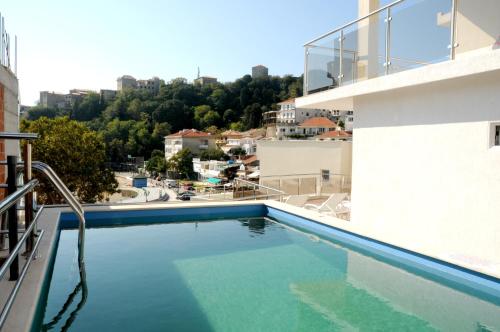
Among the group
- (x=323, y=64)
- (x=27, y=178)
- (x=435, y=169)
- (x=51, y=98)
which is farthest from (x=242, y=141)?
(x=51, y=98)

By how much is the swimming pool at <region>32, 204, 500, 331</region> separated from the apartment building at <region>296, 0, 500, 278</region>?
53cm

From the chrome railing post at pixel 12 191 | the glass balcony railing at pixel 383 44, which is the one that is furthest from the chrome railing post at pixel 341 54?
the chrome railing post at pixel 12 191

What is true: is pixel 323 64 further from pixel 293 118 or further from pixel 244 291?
pixel 293 118

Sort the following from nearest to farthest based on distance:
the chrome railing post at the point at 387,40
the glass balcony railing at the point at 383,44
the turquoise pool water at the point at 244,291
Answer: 1. the turquoise pool water at the point at 244,291
2. the glass balcony railing at the point at 383,44
3. the chrome railing post at the point at 387,40

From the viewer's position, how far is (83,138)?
3206 cm

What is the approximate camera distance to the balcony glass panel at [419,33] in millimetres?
6676

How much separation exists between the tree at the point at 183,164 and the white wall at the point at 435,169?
91.6m

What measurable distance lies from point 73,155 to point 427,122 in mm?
29395

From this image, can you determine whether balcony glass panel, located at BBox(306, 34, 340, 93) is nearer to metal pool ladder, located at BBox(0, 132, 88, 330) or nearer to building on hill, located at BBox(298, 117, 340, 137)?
metal pool ladder, located at BBox(0, 132, 88, 330)

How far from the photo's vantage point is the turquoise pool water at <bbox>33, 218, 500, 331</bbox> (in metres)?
4.41

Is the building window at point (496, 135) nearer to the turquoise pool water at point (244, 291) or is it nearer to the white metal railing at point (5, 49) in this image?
the turquoise pool water at point (244, 291)

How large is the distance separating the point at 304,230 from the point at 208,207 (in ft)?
9.01

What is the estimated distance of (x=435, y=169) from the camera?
276 inches

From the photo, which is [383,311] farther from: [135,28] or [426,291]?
[135,28]
